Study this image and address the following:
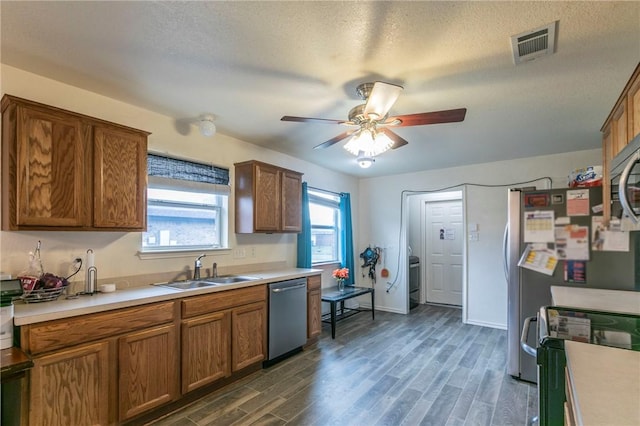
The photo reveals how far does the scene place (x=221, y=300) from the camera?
8.87 ft

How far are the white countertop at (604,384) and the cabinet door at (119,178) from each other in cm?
267

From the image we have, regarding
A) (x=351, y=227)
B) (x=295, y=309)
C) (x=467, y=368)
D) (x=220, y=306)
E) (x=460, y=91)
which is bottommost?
(x=467, y=368)

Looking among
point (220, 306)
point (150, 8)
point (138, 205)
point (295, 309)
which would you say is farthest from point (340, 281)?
point (150, 8)

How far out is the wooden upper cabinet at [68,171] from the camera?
191 cm

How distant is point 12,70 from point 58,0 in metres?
1.00

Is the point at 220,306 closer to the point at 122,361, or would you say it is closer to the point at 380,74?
the point at 122,361

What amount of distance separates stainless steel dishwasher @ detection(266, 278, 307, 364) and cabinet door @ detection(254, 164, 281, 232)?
67 cm

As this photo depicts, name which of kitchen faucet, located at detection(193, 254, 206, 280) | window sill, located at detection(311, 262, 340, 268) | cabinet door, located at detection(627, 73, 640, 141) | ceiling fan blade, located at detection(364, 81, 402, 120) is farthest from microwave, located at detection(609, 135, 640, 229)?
window sill, located at detection(311, 262, 340, 268)

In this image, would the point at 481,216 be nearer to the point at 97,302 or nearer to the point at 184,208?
the point at 184,208

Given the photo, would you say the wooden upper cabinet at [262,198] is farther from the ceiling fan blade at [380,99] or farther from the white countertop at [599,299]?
the white countertop at [599,299]

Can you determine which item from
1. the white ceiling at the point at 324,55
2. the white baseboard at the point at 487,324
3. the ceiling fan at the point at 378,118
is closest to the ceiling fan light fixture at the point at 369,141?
the ceiling fan at the point at 378,118

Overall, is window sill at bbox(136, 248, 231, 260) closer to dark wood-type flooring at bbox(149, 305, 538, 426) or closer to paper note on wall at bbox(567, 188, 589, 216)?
dark wood-type flooring at bbox(149, 305, 538, 426)

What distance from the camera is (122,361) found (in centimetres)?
206

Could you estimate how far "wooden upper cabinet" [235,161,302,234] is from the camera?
3402 millimetres
